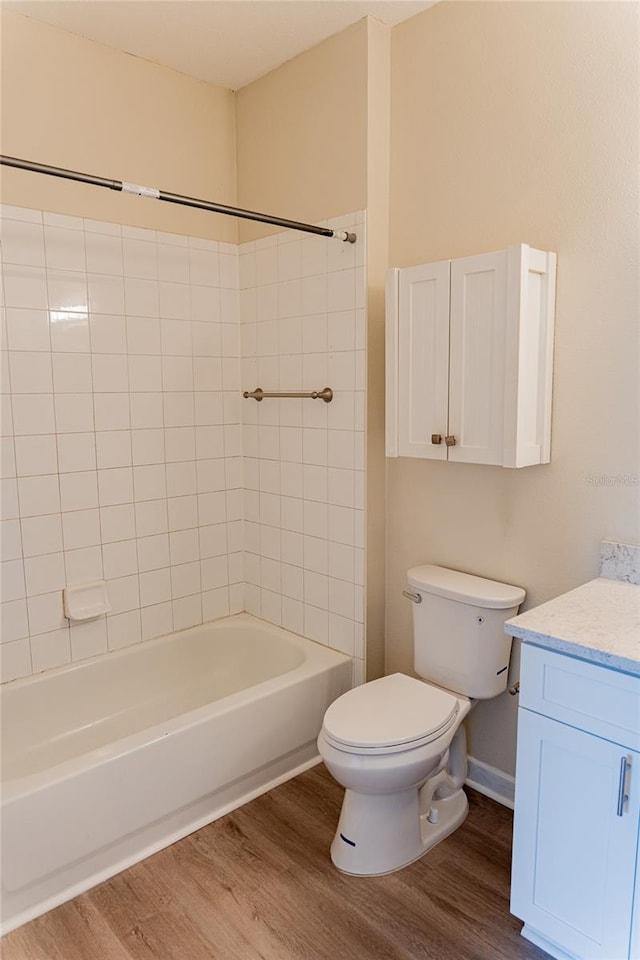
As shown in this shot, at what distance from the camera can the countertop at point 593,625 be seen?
53.7 inches

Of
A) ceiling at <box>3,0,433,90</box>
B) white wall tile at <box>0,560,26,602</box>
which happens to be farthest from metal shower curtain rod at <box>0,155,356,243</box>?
white wall tile at <box>0,560,26,602</box>

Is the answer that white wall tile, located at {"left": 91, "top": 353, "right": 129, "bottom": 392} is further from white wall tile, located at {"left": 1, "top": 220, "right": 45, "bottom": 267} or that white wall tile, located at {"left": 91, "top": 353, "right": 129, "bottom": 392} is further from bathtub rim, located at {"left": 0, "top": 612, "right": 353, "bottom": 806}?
bathtub rim, located at {"left": 0, "top": 612, "right": 353, "bottom": 806}

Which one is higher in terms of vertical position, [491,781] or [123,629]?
[123,629]

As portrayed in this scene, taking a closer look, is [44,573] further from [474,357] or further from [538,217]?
[538,217]

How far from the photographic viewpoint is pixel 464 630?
2076 millimetres

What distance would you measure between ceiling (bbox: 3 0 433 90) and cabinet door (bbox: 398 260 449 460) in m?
0.91

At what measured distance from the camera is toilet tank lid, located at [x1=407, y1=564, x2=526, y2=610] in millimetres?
2004

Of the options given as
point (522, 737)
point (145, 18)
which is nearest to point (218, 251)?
point (145, 18)

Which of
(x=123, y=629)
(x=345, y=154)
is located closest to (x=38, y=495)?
(x=123, y=629)

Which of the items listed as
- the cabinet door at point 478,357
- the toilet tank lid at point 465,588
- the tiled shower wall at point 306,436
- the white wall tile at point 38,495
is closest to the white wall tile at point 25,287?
the white wall tile at point 38,495

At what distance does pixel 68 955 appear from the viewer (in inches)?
64.7

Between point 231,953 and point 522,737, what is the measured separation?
915mm

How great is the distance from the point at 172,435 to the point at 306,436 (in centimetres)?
56

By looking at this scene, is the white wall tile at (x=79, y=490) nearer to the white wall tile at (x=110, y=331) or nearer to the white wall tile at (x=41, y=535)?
the white wall tile at (x=41, y=535)
